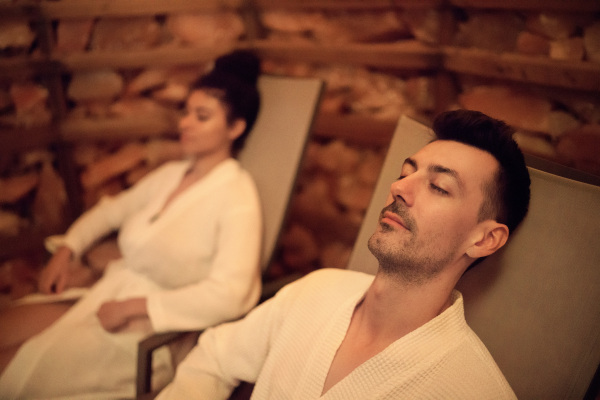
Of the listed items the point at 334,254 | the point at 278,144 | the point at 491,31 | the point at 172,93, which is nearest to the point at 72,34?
the point at 172,93

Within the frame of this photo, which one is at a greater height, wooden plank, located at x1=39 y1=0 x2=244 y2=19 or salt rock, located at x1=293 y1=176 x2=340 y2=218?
wooden plank, located at x1=39 y1=0 x2=244 y2=19

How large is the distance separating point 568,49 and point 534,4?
0.15m

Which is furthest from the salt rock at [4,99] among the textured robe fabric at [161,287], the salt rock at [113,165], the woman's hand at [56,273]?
the textured robe fabric at [161,287]

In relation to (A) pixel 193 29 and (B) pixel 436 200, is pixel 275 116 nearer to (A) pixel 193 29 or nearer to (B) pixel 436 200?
(A) pixel 193 29

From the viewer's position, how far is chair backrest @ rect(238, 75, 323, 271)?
144 centimetres

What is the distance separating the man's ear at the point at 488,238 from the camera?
727 mm

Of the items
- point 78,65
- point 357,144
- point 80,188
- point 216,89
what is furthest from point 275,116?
point 80,188

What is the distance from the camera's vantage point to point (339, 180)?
6.81 ft

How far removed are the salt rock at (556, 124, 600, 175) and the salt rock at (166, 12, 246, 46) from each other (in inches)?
56.2

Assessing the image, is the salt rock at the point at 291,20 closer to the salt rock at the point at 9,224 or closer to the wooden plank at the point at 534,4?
the wooden plank at the point at 534,4

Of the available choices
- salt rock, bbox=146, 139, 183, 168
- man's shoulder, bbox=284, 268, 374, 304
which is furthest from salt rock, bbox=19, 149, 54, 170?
man's shoulder, bbox=284, 268, 374, 304

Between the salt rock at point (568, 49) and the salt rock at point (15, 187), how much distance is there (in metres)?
1.88

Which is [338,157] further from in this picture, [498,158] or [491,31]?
[498,158]

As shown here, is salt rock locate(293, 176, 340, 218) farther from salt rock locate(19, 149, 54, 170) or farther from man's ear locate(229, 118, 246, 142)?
salt rock locate(19, 149, 54, 170)
